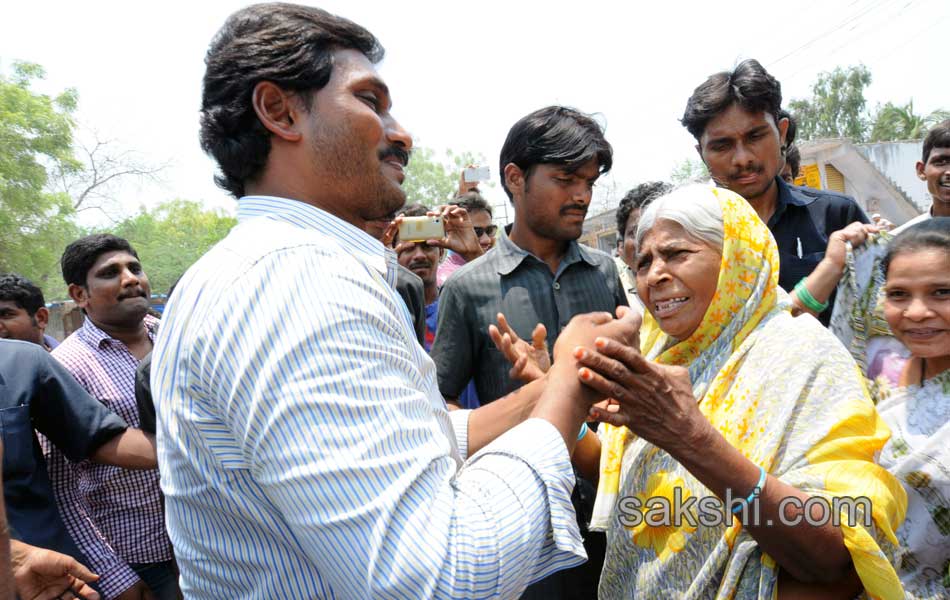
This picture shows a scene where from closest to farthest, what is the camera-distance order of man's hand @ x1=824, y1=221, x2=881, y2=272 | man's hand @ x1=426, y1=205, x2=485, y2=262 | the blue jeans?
Result: man's hand @ x1=824, y1=221, x2=881, y2=272
the blue jeans
man's hand @ x1=426, y1=205, x2=485, y2=262

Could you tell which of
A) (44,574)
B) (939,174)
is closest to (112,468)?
(44,574)

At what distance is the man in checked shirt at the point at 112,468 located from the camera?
3361 mm

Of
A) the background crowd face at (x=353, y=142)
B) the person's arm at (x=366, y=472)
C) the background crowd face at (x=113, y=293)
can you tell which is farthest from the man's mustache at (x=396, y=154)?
the background crowd face at (x=113, y=293)

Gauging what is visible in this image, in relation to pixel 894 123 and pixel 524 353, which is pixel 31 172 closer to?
pixel 524 353

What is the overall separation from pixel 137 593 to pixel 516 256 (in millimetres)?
2433

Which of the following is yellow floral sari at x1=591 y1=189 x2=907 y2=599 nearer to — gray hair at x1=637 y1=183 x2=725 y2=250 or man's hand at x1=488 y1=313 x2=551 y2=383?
gray hair at x1=637 y1=183 x2=725 y2=250

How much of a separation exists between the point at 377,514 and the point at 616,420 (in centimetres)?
97

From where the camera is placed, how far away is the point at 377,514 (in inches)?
39.4

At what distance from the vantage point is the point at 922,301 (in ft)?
7.86

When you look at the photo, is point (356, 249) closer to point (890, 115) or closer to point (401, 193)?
point (401, 193)

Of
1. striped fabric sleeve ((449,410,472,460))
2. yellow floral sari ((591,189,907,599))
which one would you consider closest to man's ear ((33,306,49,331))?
striped fabric sleeve ((449,410,472,460))

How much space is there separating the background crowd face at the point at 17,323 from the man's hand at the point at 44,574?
3249 millimetres

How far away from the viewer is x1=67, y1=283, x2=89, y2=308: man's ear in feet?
13.8

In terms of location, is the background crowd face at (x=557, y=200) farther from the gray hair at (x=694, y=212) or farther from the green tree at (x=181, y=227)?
the green tree at (x=181, y=227)
